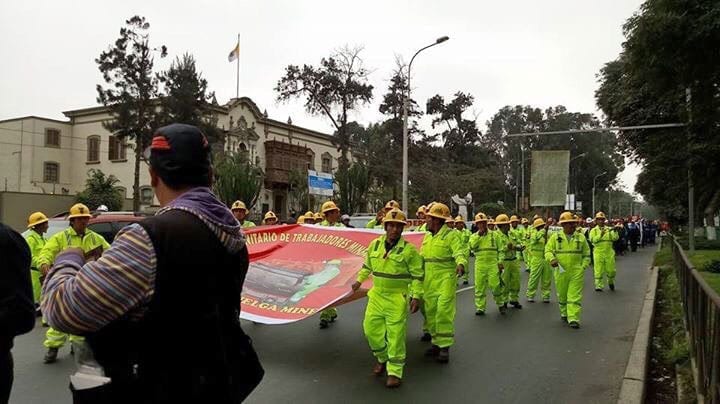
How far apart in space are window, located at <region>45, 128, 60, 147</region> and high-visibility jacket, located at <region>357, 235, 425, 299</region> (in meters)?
40.9

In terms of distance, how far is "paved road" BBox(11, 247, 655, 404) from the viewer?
20.4 feet

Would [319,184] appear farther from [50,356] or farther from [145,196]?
[50,356]

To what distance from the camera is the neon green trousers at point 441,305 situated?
25.5 ft

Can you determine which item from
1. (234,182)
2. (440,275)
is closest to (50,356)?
(440,275)

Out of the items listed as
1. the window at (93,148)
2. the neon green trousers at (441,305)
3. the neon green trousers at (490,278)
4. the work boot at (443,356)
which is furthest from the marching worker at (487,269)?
the window at (93,148)

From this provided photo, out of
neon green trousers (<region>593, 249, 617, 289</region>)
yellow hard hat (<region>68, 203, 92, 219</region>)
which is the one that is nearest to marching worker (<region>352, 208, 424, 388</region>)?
yellow hard hat (<region>68, 203, 92, 219</region>)

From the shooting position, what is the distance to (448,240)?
8.60m

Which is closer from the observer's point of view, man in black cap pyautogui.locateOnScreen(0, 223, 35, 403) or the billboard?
man in black cap pyautogui.locateOnScreen(0, 223, 35, 403)

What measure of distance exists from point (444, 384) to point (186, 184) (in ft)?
17.0

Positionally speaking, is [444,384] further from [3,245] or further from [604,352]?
[3,245]

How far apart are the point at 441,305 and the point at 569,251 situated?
411cm

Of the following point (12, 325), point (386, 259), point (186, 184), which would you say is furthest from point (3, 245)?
point (386, 259)

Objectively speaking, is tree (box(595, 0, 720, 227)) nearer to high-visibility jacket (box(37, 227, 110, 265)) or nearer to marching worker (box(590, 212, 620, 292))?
marching worker (box(590, 212, 620, 292))

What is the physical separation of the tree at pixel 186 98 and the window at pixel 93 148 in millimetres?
8738
